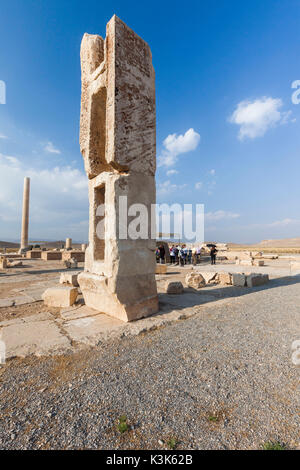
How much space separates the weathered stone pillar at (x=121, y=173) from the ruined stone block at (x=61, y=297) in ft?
1.19

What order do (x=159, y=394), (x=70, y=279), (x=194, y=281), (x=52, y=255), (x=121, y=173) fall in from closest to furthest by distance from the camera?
(x=159, y=394)
(x=121, y=173)
(x=70, y=279)
(x=194, y=281)
(x=52, y=255)

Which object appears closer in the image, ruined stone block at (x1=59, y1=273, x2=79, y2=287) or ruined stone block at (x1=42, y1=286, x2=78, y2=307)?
ruined stone block at (x1=42, y1=286, x2=78, y2=307)

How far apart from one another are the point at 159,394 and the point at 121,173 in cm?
325

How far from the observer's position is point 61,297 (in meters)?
4.56

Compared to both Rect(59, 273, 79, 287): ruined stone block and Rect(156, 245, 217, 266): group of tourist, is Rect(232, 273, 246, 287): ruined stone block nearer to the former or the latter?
Rect(59, 273, 79, 287): ruined stone block

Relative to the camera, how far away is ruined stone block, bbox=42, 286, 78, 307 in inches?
176

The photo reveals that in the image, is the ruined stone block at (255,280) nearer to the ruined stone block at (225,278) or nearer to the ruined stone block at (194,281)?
the ruined stone block at (225,278)

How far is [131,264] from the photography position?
382 cm

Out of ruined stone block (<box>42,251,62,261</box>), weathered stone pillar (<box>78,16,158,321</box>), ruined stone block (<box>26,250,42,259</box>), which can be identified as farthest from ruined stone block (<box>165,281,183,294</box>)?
ruined stone block (<box>26,250,42,259</box>)

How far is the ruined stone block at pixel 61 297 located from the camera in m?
4.48

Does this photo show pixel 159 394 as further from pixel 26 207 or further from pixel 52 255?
pixel 26 207

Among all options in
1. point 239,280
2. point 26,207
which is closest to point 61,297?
point 239,280

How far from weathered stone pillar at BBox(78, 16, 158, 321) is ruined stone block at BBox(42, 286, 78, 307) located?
1.19 feet
